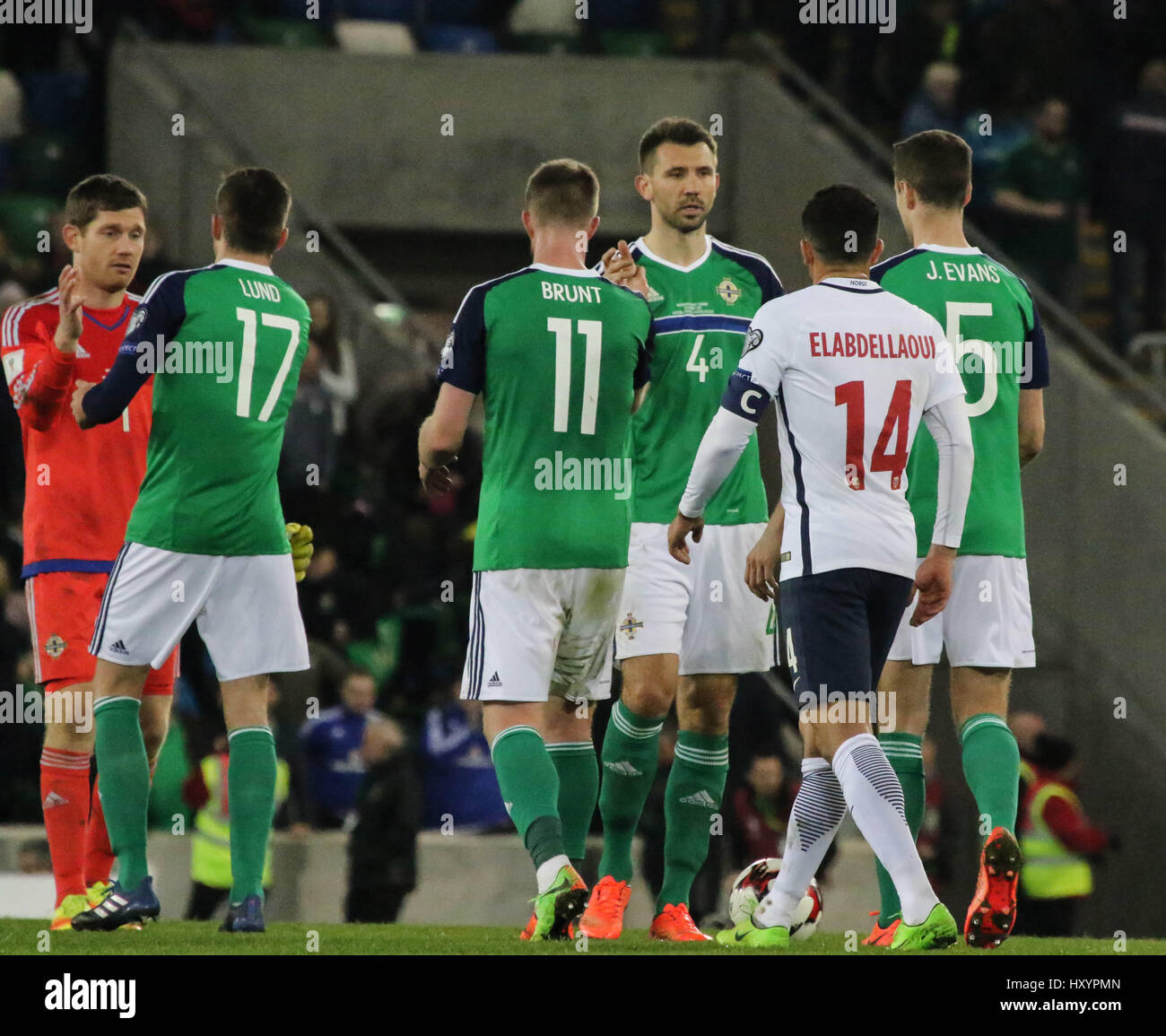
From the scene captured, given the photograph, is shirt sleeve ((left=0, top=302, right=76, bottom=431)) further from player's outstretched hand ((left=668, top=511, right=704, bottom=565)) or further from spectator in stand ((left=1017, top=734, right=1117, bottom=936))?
spectator in stand ((left=1017, top=734, right=1117, bottom=936))

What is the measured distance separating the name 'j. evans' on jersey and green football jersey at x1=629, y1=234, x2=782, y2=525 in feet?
3.26

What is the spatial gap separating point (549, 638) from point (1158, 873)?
847 centimetres

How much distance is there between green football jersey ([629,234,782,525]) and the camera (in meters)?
7.85

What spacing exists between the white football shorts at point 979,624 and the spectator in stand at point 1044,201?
877 centimetres

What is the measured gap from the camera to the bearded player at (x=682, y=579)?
303 inches

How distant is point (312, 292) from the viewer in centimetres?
1455

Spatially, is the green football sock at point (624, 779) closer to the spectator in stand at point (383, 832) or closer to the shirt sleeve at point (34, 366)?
the shirt sleeve at point (34, 366)

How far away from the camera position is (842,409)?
22.1ft

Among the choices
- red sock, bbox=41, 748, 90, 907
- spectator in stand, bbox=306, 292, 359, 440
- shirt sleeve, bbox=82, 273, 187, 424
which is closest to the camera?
shirt sleeve, bbox=82, 273, 187, 424

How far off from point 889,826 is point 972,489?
1.44m

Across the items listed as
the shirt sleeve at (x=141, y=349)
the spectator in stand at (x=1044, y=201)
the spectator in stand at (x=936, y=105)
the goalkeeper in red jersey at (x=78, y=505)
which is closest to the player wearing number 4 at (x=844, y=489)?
the shirt sleeve at (x=141, y=349)

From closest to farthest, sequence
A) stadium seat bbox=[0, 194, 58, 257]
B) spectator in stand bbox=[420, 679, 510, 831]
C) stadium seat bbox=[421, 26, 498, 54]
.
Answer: spectator in stand bbox=[420, 679, 510, 831]
stadium seat bbox=[0, 194, 58, 257]
stadium seat bbox=[421, 26, 498, 54]

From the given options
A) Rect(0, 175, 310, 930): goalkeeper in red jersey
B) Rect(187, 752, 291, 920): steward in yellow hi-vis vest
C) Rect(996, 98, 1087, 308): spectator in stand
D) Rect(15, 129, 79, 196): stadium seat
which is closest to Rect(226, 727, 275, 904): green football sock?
Rect(0, 175, 310, 930): goalkeeper in red jersey
